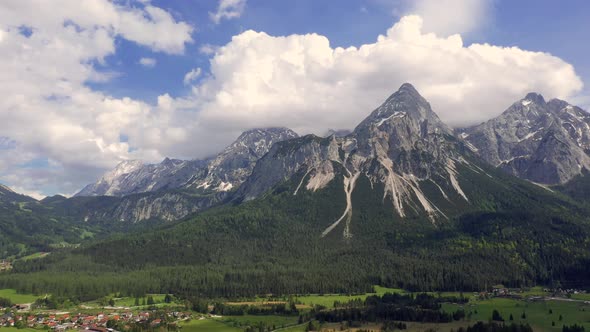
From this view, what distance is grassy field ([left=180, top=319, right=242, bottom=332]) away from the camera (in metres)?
175

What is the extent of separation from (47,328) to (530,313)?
185760 mm

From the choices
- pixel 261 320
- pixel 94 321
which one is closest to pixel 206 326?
pixel 261 320

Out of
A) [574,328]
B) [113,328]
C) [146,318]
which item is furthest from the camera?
[146,318]

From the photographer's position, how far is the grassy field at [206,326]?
574 feet

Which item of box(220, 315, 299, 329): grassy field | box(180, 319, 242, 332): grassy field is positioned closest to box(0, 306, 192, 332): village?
box(180, 319, 242, 332): grassy field

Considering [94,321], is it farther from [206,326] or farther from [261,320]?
[261,320]

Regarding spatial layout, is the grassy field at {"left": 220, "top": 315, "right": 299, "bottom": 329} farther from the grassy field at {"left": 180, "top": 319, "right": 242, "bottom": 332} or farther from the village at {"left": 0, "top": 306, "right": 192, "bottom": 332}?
the village at {"left": 0, "top": 306, "right": 192, "bottom": 332}

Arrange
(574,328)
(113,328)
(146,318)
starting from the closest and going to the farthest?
(574,328)
(113,328)
(146,318)

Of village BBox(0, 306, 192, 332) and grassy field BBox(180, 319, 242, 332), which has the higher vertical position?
village BBox(0, 306, 192, 332)

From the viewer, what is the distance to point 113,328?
178000 millimetres

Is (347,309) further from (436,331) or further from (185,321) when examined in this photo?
(185,321)

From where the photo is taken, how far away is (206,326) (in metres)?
182

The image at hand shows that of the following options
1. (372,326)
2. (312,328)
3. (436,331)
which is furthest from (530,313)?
(312,328)

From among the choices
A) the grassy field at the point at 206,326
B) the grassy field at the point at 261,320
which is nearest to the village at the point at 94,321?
the grassy field at the point at 206,326
